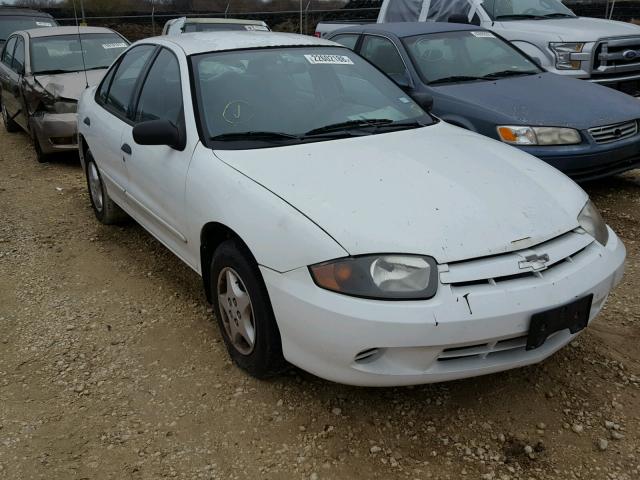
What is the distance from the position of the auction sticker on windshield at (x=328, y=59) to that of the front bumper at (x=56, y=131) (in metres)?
4.03

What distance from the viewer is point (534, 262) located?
2314 millimetres

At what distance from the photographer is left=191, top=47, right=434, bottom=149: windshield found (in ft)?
10.2

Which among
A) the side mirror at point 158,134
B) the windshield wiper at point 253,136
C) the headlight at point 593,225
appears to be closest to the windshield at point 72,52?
the side mirror at point 158,134

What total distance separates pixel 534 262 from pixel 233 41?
2.33 m

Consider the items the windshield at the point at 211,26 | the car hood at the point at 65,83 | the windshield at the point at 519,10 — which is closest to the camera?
the car hood at the point at 65,83

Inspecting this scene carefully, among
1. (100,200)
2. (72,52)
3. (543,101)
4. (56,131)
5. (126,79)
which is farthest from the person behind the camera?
(72,52)

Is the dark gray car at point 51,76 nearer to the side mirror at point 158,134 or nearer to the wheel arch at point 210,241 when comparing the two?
the side mirror at point 158,134

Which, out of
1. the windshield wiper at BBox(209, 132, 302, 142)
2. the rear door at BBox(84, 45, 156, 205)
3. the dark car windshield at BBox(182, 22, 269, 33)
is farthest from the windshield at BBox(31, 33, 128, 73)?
the windshield wiper at BBox(209, 132, 302, 142)

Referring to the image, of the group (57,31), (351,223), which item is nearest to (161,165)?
(351,223)

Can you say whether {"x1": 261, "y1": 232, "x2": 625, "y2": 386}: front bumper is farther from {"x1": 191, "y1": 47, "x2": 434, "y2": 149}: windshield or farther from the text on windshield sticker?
the text on windshield sticker

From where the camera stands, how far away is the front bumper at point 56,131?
6.73 m

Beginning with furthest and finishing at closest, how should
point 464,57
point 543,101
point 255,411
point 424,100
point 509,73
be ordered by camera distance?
point 464,57 < point 509,73 < point 543,101 < point 424,100 < point 255,411

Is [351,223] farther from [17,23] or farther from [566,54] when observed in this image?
[17,23]

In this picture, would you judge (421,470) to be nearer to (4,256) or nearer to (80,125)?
(4,256)
